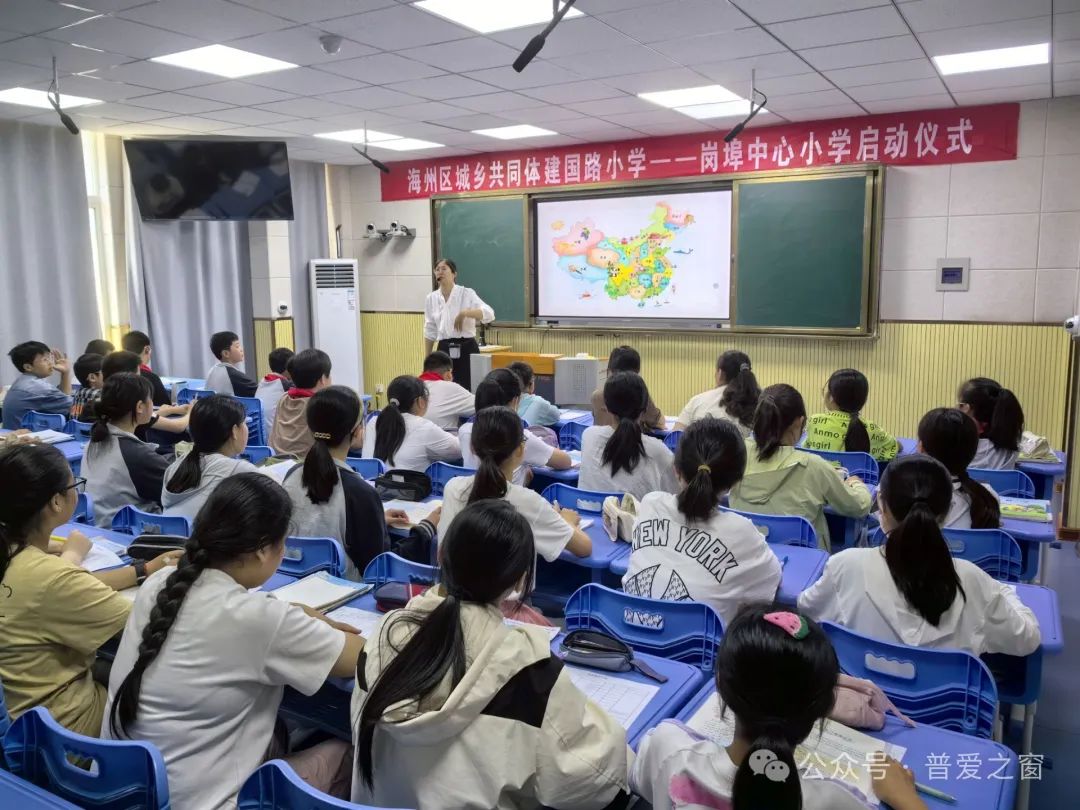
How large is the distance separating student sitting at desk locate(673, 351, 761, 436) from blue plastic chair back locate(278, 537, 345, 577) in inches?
74.8

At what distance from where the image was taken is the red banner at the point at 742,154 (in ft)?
19.1

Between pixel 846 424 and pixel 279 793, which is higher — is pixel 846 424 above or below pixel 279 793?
above

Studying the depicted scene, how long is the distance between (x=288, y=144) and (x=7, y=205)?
226cm

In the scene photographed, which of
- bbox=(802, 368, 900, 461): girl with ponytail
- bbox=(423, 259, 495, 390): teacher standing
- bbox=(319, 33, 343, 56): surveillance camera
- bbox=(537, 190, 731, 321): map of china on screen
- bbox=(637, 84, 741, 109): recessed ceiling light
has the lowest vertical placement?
bbox=(802, 368, 900, 461): girl with ponytail

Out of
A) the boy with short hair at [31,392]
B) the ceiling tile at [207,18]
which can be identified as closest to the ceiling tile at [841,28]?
the ceiling tile at [207,18]

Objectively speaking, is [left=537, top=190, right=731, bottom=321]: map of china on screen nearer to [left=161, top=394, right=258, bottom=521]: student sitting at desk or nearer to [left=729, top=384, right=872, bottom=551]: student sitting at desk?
[left=729, top=384, right=872, bottom=551]: student sitting at desk

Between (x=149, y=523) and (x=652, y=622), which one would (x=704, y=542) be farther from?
(x=149, y=523)

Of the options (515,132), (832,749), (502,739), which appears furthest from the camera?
(515,132)

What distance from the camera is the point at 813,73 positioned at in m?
4.85

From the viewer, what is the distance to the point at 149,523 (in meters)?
2.77

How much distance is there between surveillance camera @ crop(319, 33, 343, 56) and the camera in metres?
4.10

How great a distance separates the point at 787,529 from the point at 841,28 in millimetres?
2681

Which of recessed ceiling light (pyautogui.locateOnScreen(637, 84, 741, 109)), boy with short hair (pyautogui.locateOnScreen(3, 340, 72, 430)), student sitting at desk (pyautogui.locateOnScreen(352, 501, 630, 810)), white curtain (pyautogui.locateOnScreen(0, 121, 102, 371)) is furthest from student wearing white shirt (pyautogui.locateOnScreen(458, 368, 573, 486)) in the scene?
white curtain (pyautogui.locateOnScreen(0, 121, 102, 371))

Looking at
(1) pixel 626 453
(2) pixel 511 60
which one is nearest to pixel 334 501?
(1) pixel 626 453
